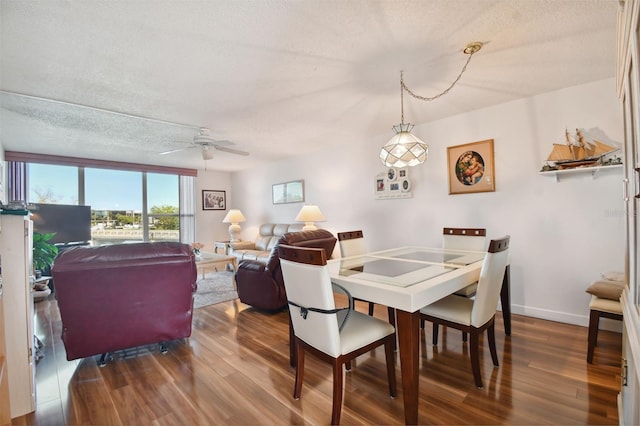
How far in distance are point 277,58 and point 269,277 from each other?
217 cm

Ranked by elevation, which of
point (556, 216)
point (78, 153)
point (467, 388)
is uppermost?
point (78, 153)

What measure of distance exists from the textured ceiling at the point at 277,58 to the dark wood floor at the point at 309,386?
2350 mm

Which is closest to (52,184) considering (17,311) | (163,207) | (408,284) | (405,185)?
(163,207)

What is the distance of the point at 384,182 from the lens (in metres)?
4.36

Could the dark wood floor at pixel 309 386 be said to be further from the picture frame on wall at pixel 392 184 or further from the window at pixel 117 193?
the window at pixel 117 193

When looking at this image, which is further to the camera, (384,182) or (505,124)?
(384,182)

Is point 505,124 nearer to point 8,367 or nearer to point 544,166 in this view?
point 544,166

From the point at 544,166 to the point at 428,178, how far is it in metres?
1.27

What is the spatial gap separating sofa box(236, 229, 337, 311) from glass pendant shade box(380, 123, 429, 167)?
126 centimetres

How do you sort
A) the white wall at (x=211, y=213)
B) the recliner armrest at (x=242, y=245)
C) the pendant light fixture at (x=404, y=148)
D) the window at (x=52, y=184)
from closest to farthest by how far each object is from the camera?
1. the pendant light fixture at (x=404, y=148)
2. the window at (x=52, y=184)
3. the recliner armrest at (x=242, y=245)
4. the white wall at (x=211, y=213)

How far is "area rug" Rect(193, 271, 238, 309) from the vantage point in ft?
12.9

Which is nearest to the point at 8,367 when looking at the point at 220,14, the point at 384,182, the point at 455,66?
the point at 220,14

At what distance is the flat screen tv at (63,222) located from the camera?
4.59 m

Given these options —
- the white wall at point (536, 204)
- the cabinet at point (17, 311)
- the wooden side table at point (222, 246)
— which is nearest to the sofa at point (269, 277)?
the white wall at point (536, 204)
